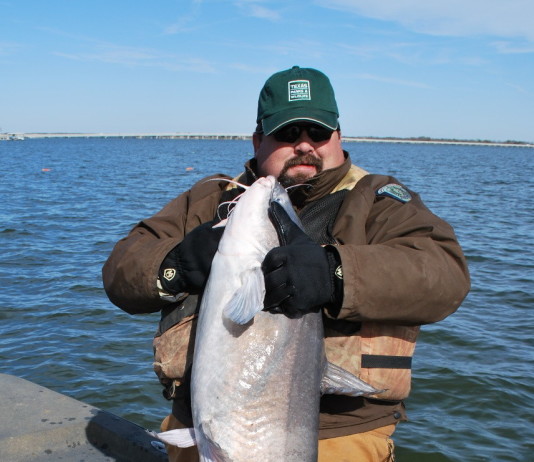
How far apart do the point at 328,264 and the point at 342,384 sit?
1.99 ft

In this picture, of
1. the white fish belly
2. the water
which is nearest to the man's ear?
the white fish belly

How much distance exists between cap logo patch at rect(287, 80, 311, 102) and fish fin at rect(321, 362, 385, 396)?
1637mm

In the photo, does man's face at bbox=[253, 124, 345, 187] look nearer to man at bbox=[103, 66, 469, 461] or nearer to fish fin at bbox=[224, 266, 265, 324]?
man at bbox=[103, 66, 469, 461]

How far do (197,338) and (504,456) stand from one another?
552cm

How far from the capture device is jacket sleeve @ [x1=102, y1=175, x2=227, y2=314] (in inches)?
138

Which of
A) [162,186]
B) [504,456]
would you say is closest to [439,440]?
[504,456]

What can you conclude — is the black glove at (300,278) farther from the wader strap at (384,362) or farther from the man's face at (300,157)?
the man's face at (300,157)

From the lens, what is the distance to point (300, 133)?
4.00 metres

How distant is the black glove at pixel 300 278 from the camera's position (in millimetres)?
3029

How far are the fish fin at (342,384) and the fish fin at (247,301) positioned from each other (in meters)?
0.51

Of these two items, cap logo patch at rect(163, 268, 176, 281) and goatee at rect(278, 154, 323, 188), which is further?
goatee at rect(278, 154, 323, 188)

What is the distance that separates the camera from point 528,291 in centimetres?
1362

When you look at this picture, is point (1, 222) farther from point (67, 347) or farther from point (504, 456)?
point (504, 456)

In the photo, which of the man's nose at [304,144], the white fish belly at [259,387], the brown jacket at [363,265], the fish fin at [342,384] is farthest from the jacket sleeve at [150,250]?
the fish fin at [342,384]
